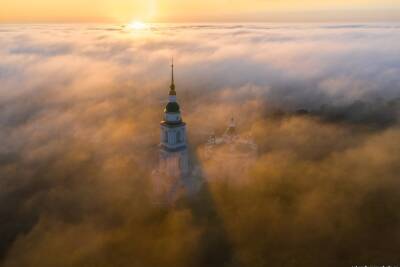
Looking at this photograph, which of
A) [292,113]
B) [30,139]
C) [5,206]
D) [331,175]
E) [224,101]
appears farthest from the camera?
[224,101]

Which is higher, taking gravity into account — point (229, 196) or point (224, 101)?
point (229, 196)

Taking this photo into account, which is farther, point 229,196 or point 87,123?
point 87,123

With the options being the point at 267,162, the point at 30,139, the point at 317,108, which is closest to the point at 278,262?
the point at 267,162

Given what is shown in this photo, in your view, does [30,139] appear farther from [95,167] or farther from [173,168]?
[173,168]

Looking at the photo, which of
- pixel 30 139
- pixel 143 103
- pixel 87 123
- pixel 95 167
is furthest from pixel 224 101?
pixel 95 167

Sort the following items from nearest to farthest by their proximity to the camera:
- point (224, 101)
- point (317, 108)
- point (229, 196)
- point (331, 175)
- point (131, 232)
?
point (131, 232), point (229, 196), point (331, 175), point (317, 108), point (224, 101)

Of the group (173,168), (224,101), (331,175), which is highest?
(173,168)
